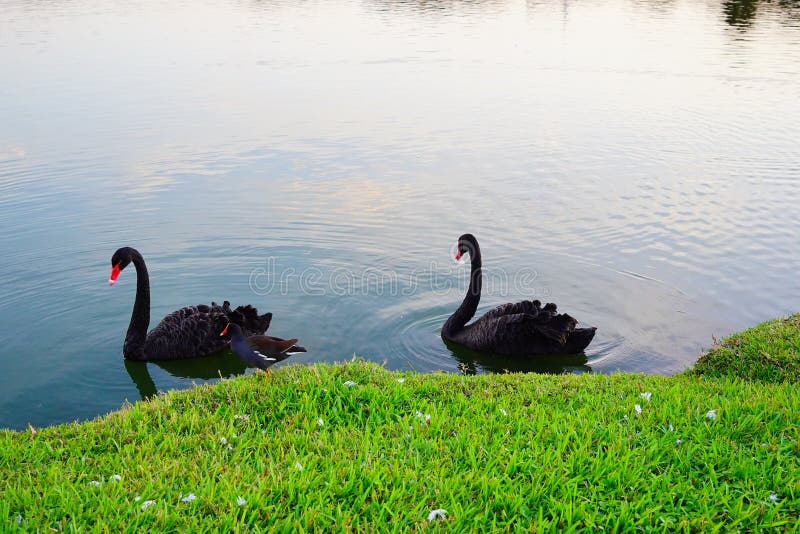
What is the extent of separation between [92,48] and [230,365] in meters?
20.9

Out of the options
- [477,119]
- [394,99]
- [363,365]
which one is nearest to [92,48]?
[394,99]

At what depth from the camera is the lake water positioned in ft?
27.1

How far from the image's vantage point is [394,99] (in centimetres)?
1927

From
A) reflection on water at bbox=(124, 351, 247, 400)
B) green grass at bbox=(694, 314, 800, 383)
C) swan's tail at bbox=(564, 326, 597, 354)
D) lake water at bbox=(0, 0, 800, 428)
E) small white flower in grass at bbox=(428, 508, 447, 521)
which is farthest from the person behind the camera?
lake water at bbox=(0, 0, 800, 428)

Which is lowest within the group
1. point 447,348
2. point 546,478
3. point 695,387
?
point 447,348

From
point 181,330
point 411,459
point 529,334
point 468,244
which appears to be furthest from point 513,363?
point 411,459

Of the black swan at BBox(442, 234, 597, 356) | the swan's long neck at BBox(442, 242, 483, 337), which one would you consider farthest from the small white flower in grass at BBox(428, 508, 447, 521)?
the swan's long neck at BBox(442, 242, 483, 337)

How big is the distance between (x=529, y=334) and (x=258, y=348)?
2.72 metres

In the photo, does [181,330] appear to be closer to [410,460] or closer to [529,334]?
[529,334]

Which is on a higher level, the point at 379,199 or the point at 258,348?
the point at 258,348

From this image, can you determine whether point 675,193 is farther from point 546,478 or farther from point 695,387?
point 546,478

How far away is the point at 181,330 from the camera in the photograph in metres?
7.74

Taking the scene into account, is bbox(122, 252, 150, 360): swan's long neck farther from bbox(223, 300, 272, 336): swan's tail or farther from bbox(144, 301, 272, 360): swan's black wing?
bbox(223, 300, 272, 336): swan's tail

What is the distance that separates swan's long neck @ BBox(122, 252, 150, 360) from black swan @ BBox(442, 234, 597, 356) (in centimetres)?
299
